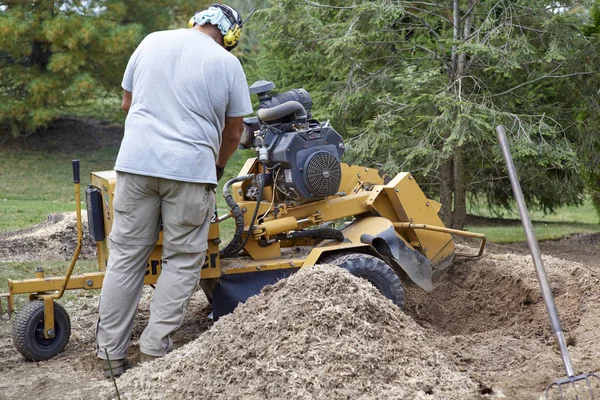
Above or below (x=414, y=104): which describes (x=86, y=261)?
below

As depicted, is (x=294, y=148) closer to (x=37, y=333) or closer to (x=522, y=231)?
(x=37, y=333)

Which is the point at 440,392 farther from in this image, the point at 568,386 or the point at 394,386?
the point at 568,386

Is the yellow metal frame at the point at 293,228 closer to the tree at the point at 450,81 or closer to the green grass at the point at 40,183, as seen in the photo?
the tree at the point at 450,81

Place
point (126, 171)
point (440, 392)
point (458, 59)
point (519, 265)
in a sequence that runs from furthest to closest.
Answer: point (458, 59)
point (519, 265)
point (126, 171)
point (440, 392)

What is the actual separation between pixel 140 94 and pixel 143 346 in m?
1.46

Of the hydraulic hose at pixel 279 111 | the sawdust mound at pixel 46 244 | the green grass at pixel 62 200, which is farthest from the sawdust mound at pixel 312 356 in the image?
the green grass at pixel 62 200

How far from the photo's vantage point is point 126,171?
4.75 meters

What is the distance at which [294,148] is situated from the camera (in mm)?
5738

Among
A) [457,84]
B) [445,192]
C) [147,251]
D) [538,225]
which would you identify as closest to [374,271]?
[147,251]

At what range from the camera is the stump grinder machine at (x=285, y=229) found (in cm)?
534

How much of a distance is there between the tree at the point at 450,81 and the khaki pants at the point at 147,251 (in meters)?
3.97

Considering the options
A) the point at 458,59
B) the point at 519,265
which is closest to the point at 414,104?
the point at 458,59

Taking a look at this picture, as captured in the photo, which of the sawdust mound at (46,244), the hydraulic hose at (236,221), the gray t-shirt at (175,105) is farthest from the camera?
the sawdust mound at (46,244)

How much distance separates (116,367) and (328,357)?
1466 mm
